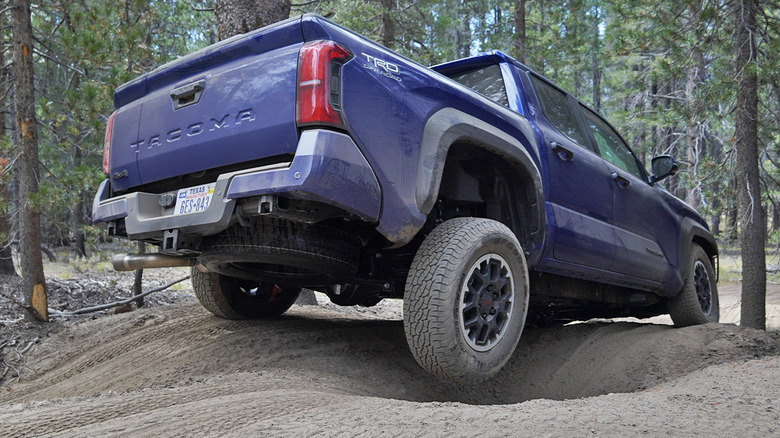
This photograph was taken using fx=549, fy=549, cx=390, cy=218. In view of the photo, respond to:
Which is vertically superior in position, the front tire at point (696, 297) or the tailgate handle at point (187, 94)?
the tailgate handle at point (187, 94)

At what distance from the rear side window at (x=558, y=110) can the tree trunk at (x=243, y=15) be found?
2901 millimetres

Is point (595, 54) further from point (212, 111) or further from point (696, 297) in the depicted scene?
point (212, 111)

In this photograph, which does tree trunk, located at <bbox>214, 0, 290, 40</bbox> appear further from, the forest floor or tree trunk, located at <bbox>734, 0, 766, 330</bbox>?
tree trunk, located at <bbox>734, 0, 766, 330</bbox>

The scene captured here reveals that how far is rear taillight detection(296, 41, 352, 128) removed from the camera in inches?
96.5

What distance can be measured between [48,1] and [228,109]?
6102mm

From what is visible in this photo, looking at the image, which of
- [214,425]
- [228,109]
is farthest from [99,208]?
[214,425]

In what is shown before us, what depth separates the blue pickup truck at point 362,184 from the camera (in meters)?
2.52

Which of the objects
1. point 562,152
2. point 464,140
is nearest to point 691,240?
point 562,152

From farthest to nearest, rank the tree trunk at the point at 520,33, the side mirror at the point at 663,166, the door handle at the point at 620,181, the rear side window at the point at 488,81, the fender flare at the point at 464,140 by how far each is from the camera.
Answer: the tree trunk at the point at 520,33
the side mirror at the point at 663,166
the door handle at the point at 620,181
the rear side window at the point at 488,81
the fender flare at the point at 464,140

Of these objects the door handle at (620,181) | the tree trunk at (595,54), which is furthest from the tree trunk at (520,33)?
the door handle at (620,181)

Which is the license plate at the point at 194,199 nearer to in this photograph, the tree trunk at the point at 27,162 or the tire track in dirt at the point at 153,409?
the tire track in dirt at the point at 153,409

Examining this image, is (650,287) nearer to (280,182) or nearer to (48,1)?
(280,182)

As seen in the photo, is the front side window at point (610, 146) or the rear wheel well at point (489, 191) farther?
the front side window at point (610, 146)

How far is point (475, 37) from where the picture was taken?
1328cm
